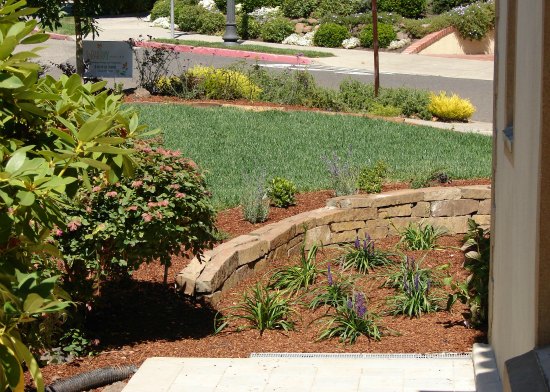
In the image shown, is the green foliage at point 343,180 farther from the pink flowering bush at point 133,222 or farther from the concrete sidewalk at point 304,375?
the concrete sidewalk at point 304,375

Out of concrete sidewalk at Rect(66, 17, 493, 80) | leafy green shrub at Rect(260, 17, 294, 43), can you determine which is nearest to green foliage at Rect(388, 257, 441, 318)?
concrete sidewalk at Rect(66, 17, 493, 80)

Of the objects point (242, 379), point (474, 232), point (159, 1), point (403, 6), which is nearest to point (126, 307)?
point (242, 379)

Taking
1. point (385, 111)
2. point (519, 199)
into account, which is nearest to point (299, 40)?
point (385, 111)

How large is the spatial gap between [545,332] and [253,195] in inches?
264

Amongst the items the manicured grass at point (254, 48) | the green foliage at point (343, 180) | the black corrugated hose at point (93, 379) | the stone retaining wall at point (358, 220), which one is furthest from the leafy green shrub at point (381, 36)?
the black corrugated hose at point (93, 379)

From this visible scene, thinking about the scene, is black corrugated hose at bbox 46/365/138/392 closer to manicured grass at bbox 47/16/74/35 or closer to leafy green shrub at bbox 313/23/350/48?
leafy green shrub at bbox 313/23/350/48

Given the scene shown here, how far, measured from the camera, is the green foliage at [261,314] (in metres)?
7.55

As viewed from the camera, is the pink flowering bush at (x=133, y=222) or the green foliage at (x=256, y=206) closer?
the pink flowering bush at (x=133, y=222)

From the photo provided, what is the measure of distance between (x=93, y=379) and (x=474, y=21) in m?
26.0

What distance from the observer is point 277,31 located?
32.5m

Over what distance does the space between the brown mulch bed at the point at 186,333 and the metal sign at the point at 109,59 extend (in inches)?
421

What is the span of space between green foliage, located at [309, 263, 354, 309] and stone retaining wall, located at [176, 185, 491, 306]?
0.75 m

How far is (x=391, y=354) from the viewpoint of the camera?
6891 mm

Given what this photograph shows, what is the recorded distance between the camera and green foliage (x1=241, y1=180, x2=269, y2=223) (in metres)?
10.1
